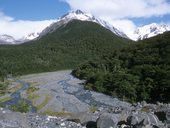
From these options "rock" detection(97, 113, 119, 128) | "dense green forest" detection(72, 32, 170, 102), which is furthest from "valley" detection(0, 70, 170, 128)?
"dense green forest" detection(72, 32, 170, 102)

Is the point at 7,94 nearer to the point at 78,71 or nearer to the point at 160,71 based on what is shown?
the point at 160,71

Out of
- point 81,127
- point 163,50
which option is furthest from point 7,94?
point 81,127

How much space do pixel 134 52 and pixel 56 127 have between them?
92.0 meters

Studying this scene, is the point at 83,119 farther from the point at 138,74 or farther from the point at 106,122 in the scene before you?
the point at 138,74

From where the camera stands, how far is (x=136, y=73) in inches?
4003

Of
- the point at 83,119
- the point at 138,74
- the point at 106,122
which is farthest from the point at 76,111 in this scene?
the point at 106,122

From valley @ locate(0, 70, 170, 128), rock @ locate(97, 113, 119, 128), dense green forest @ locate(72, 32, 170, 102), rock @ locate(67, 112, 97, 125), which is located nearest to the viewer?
rock @ locate(97, 113, 119, 128)

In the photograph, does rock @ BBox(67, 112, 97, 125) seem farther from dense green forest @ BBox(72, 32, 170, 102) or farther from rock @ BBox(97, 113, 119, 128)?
dense green forest @ BBox(72, 32, 170, 102)

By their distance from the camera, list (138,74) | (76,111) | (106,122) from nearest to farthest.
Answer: (106,122), (76,111), (138,74)

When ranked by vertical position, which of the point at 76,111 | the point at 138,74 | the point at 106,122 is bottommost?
the point at 76,111

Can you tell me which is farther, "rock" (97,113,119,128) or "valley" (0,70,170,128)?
"valley" (0,70,170,128)

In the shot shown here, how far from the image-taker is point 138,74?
331 ft

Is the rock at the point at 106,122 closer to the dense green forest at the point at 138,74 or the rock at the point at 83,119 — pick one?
the rock at the point at 83,119

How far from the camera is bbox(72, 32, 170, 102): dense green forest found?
3516 inches
